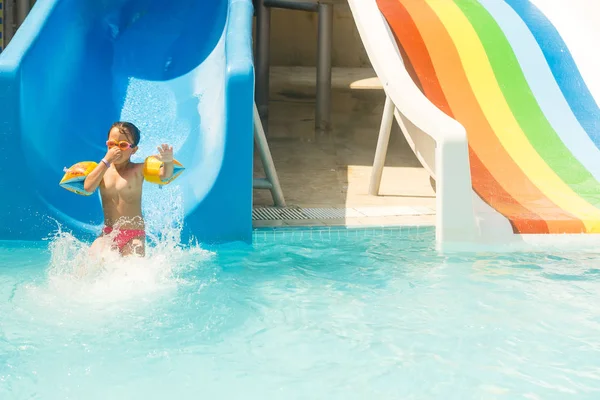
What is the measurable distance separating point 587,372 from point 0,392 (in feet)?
6.24

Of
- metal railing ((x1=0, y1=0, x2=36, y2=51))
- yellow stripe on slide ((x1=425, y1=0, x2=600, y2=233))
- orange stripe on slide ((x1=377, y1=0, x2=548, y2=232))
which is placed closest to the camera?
orange stripe on slide ((x1=377, y1=0, x2=548, y2=232))

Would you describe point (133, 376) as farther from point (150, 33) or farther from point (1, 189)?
point (150, 33)

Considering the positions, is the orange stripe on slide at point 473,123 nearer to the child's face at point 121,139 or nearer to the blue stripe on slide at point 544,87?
the blue stripe on slide at point 544,87

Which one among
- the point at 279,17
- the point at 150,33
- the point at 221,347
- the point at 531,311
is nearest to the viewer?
the point at 221,347

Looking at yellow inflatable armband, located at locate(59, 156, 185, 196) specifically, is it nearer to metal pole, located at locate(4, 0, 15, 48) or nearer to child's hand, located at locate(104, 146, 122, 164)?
child's hand, located at locate(104, 146, 122, 164)

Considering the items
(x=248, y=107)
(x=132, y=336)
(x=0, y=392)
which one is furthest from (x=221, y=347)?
(x=248, y=107)

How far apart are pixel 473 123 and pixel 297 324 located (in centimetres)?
278

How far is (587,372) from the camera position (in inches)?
106

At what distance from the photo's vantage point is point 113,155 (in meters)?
3.60

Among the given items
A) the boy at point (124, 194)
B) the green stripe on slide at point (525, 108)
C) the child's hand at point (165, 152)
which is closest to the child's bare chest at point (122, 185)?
the boy at point (124, 194)

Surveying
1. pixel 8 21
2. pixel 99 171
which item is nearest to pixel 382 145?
pixel 99 171

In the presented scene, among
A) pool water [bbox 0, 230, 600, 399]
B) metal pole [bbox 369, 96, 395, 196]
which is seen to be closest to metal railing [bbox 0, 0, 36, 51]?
pool water [bbox 0, 230, 600, 399]

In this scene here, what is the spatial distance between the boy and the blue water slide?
0.68 metres

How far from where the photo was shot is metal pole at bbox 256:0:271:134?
23.2 feet
